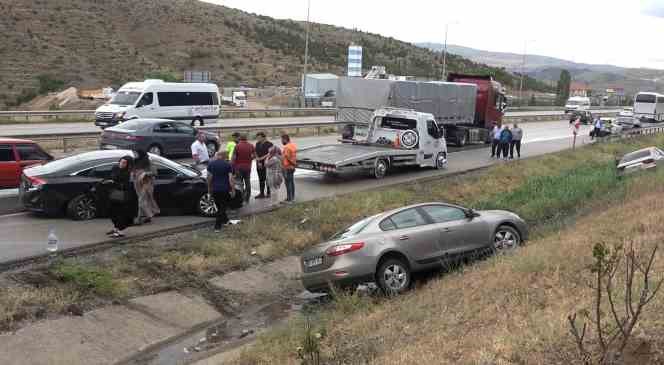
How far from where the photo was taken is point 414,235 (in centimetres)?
1104

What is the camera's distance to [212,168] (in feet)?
44.1

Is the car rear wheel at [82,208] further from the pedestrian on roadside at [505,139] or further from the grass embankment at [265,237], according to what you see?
the pedestrian on roadside at [505,139]

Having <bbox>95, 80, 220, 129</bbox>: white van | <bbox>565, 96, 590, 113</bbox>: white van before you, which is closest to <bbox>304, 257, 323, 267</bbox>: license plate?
<bbox>95, 80, 220, 129</bbox>: white van

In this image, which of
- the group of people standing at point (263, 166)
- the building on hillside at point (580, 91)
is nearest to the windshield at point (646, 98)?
the building on hillside at point (580, 91)

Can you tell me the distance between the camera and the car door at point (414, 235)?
10.9m

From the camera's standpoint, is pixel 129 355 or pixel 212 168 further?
pixel 212 168

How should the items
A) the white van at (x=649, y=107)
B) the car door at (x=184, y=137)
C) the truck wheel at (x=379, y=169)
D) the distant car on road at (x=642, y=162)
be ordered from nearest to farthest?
the truck wheel at (x=379, y=169)
the car door at (x=184, y=137)
the distant car on road at (x=642, y=162)
the white van at (x=649, y=107)

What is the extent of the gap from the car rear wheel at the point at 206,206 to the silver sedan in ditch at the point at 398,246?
4.72 metres

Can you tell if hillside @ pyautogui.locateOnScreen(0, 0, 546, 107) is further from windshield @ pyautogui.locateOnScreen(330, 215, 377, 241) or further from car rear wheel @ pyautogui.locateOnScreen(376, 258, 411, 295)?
car rear wheel @ pyautogui.locateOnScreen(376, 258, 411, 295)

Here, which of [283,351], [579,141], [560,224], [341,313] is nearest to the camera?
[283,351]

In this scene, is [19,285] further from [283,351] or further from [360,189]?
[360,189]

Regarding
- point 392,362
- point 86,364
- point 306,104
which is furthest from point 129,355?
point 306,104

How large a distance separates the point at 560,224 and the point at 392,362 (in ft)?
30.8

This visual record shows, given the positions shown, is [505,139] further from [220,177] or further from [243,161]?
[220,177]
